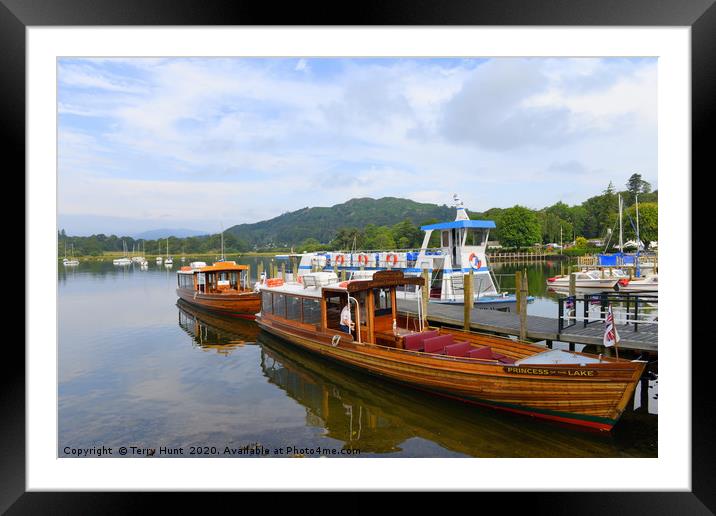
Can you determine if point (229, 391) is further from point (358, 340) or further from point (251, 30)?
point (251, 30)

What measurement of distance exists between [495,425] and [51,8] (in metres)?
6.98

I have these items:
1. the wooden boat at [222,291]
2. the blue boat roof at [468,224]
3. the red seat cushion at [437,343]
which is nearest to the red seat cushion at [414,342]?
the red seat cushion at [437,343]

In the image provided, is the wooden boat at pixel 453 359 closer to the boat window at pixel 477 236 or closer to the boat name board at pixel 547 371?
the boat name board at pixel 547 371

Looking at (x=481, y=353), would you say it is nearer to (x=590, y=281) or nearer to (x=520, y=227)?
(x=590, y=281)

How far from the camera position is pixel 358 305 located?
27.1 feet

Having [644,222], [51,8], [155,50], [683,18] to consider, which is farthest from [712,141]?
[644,222]

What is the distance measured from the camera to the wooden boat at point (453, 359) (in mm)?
5395

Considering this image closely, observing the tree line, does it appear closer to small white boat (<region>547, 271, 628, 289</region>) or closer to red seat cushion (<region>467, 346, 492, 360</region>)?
small white boat (<region>547, 271, 628, 289</region>)

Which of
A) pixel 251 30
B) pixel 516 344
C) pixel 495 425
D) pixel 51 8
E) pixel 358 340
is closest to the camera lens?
pixel 51 8

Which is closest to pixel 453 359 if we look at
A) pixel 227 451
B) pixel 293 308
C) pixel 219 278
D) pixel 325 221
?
pixel 227 451

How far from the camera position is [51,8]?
335cm

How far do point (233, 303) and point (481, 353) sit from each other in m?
11.1

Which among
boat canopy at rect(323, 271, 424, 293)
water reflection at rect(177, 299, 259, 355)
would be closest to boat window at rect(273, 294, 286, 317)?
water reflection at rect(177, 299, 259, 355)

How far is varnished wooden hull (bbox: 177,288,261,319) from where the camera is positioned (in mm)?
15156
